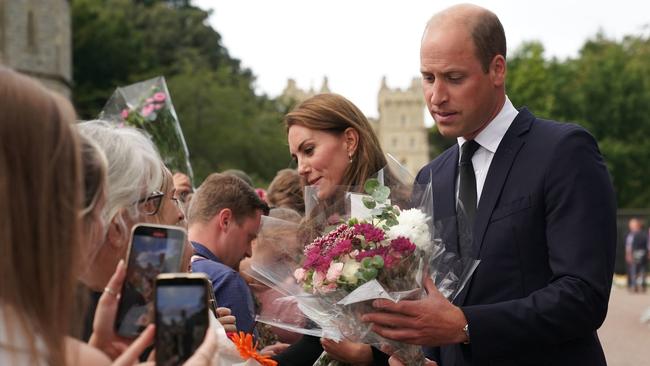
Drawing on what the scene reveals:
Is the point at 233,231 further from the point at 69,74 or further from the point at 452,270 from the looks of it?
the point at 69,74

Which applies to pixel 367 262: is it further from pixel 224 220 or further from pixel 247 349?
pixel 224 220

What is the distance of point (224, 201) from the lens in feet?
16.7

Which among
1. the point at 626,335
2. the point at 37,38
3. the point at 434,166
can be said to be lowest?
the point at 37,38

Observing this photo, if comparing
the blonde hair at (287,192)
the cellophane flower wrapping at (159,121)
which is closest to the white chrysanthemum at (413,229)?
the blonde hair at (287,192)

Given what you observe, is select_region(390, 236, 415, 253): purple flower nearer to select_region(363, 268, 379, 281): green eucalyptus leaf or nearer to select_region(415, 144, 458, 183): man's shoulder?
select_region(363, 268, 379, 281): green eucalyptus leaf

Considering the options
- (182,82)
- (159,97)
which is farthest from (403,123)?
(159,97)

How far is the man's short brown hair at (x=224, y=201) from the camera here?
5.11 m

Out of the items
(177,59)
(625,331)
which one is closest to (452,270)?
(625,331)

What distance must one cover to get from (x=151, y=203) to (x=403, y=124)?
135 metres

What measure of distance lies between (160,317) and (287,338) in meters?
3.17

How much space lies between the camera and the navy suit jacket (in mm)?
3412

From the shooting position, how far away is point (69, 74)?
4844 cm

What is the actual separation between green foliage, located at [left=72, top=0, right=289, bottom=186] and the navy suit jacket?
38499 mm

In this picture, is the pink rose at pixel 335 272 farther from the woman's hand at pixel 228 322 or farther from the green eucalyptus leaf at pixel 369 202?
the woman's hand at pixel 228 322
